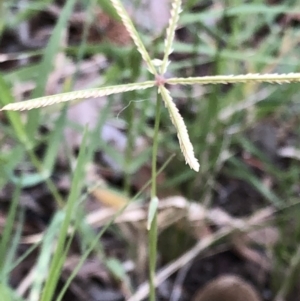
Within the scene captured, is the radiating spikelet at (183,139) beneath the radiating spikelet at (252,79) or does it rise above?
beneath

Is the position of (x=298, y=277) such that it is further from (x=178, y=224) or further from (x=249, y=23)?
(x=249, y=23)

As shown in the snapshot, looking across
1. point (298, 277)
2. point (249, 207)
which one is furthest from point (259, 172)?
point (298, 277)

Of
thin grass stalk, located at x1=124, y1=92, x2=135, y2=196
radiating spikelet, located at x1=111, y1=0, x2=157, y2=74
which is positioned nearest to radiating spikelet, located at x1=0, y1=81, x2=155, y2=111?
radiating spikelet, located at x1=111, y1=0, x2=157, y2=74

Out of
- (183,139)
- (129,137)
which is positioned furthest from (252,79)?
(129,137)

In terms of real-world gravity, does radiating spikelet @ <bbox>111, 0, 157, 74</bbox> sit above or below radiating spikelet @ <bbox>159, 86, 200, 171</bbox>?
above

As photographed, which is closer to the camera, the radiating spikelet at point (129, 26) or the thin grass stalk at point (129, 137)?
the radiating spikelet at point (129, 26)

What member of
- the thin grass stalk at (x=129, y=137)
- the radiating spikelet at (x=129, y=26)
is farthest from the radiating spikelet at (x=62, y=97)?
the thin grass stalk at (x=129, y=137)

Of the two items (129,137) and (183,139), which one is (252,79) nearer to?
(183,139)

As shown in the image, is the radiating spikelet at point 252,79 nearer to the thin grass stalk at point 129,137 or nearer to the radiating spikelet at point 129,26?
the radiating spikelet at point 129,26

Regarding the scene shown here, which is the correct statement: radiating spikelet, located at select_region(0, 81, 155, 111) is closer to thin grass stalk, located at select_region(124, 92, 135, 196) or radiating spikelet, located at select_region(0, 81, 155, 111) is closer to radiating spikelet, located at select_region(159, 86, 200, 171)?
radiating spikelet, located at select_region(159, 86, 200, 171)

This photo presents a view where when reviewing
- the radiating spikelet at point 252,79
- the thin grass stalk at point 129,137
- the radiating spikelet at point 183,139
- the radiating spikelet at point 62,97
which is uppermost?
the radiating spikelet at point 62,97

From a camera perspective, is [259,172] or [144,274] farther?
[259,172]
